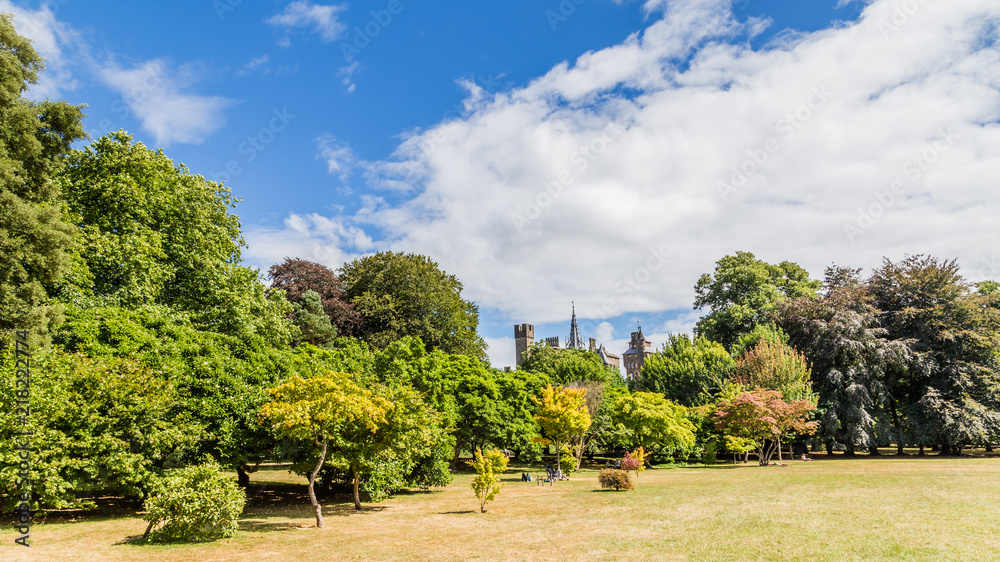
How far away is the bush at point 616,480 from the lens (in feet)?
68.2

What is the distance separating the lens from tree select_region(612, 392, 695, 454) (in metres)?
30.5

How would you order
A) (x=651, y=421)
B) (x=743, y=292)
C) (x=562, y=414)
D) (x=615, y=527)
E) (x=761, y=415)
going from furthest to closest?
(x=743, y=292), (x=761, y=415), (x=651, y=421), (x=562, y=414), (x=615, y=527)

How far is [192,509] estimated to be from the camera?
1209cm

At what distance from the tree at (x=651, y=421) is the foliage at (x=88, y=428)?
23.7 meters

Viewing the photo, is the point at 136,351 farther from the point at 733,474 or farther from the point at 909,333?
the point at 909,333

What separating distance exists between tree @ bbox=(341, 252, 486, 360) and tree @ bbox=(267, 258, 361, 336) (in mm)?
916

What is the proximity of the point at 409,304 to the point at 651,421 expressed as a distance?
21029 millimetres

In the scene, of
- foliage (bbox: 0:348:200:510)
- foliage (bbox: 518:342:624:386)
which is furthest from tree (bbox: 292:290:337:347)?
foliage (bbox: 0:348:200:510)

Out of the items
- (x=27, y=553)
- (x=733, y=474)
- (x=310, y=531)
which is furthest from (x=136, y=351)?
(x=733, y=474)

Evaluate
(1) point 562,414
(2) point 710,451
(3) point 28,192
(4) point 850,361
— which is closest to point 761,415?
(2) point 710,451

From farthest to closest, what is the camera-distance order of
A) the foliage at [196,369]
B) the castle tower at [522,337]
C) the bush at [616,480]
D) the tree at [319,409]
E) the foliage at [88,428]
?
the castle tower at [522,337]
the bush at [616,480]
the foliage at [196,369]
the tree at [319,409]
the foliage at [88,428]

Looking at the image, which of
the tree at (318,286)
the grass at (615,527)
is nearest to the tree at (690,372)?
the grass at (615,527)

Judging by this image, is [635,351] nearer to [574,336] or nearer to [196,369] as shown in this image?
[574,336]

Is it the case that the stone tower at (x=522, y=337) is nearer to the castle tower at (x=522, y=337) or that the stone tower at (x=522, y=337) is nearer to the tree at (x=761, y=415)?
the castle tower at (x=522, y=337)
